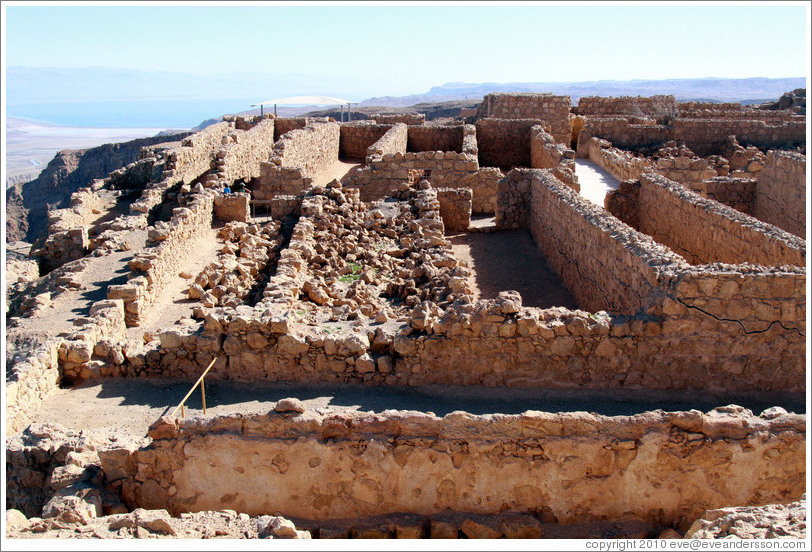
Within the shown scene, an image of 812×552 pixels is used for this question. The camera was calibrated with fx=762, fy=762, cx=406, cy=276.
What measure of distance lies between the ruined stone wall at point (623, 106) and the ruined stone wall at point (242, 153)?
12.2m

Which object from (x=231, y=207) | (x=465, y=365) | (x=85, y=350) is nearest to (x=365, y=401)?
(x=465, y=365)

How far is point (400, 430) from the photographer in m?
5.45

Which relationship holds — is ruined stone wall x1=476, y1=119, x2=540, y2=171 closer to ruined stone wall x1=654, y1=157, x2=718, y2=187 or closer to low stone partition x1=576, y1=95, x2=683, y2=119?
ruined stone wall x1=654, y1=157, x2=718, y2=187

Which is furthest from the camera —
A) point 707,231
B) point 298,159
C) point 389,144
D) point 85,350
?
point 389,144

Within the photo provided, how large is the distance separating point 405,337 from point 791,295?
3.57m

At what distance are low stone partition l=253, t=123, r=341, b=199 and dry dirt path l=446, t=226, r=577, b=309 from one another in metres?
4.03

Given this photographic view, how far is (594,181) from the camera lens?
62.0ft

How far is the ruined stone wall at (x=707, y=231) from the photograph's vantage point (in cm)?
917

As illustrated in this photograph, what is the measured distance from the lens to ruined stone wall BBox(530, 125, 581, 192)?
51.2 ft

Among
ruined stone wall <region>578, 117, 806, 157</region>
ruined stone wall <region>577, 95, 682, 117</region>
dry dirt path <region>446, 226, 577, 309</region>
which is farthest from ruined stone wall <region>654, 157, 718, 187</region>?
ruined stone wall <region>577, 95, 682, 117</region>

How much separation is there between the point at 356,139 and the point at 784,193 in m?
14.6

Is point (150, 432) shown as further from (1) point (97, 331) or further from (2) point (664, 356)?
(2) point (664, 356)

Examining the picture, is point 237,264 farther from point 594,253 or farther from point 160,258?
point 594,253

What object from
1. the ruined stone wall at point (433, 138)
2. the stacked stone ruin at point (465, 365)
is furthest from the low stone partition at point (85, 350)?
the ruined stone wall at point (433, 138)
